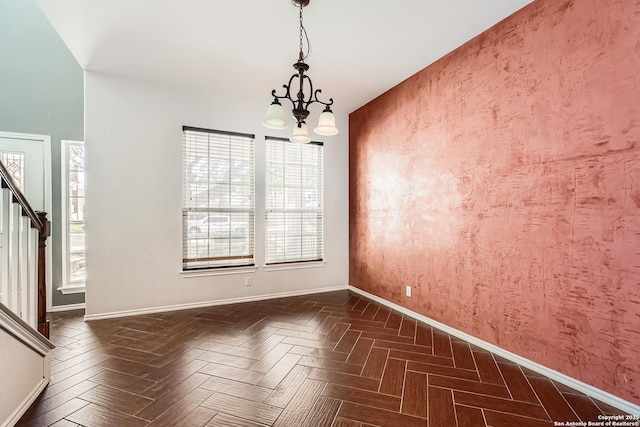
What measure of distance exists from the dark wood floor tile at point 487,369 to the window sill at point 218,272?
2.75m

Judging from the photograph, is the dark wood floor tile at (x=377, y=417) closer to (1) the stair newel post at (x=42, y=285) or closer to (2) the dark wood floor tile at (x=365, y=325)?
(2) the dark wood floor tile at (x=365, y=325)

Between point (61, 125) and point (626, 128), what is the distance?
17.7 feet

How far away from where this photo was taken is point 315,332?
2932mm

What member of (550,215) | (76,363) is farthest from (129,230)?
(550,215)

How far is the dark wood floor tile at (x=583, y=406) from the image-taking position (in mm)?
1717

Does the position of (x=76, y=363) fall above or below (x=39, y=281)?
below

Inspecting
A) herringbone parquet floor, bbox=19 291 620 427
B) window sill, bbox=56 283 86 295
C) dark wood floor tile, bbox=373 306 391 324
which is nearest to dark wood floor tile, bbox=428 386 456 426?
herringbone parquet floor, bbox=19 291 620 427

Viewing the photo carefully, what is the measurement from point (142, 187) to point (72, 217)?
43.9 inches

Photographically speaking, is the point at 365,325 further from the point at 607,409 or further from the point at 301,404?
the point at 607,409

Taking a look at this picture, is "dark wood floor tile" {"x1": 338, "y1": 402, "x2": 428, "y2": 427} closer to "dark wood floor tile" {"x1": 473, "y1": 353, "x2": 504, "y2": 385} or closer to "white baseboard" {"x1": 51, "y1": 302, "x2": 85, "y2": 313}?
"dark wood floor tile" {"x1": 473, "y1": 353, "x2": 504, "y2": 385}

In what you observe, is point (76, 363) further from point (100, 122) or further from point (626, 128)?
point (626, 128)

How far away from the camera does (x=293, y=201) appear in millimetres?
4266

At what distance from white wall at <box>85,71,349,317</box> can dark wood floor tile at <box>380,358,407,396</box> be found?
225cm

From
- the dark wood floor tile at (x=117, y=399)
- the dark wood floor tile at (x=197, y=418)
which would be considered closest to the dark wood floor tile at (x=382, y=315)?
the dark wood floor tile at (x=197, y=418)
